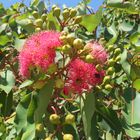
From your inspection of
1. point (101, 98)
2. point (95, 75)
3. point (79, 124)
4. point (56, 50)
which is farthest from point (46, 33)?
point (79, 124)

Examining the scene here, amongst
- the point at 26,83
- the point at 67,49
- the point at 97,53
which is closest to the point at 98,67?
the point at 97,53

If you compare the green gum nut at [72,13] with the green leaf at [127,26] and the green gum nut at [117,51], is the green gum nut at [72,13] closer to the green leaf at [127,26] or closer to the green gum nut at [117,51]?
the green gum nut at [117,51]

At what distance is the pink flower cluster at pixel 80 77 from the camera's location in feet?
5.13

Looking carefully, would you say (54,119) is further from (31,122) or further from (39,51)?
(39,51)

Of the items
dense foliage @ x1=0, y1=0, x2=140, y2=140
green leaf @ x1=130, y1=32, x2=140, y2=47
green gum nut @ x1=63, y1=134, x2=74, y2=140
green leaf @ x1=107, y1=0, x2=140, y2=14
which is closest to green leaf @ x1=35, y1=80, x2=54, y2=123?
dense foliage @ x1=0, y1=0, x2=140, y2=140

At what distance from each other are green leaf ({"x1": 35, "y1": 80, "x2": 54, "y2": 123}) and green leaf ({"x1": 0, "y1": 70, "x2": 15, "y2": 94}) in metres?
0.29

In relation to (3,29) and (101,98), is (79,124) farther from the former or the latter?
(3,29)

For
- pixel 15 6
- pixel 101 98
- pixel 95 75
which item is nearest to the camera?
pixel 95 75

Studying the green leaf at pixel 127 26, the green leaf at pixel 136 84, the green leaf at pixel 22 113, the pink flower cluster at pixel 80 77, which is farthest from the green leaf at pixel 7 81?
the green leaf at pixel 127 26

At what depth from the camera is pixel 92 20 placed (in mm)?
1838

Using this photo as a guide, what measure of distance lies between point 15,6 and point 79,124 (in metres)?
1.16

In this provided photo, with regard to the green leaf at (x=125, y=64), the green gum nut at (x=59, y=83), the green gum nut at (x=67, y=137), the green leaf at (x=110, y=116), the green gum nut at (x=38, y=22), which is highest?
the green gum nut at (x=38, y=22)

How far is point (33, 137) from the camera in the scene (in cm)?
158

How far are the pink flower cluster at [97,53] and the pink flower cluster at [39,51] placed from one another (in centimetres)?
12
